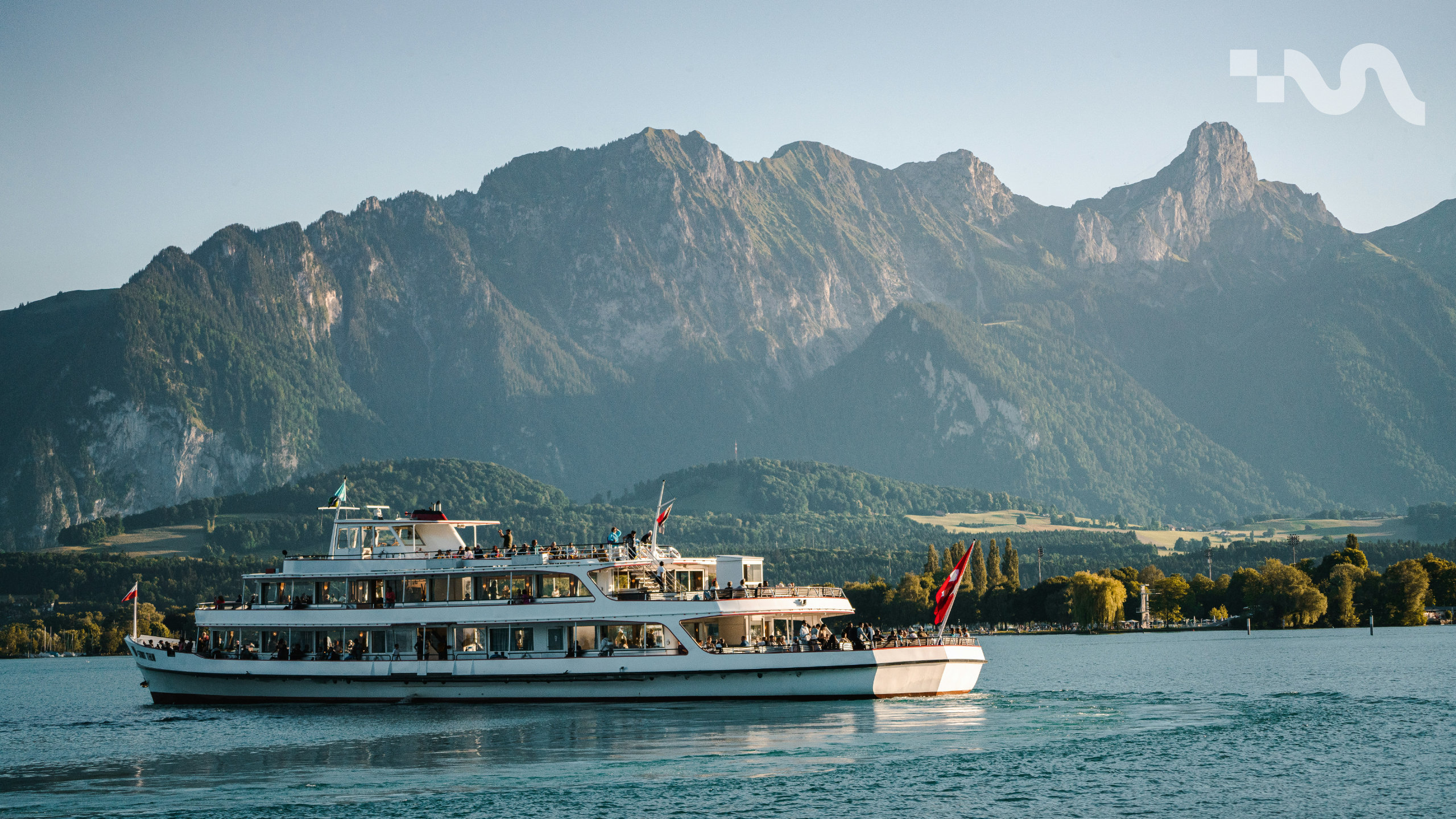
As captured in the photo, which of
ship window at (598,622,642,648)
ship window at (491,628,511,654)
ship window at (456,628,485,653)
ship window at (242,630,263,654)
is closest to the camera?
ship window at (598,622,642,648)

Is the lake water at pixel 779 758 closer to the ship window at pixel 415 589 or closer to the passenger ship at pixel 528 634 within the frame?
the passenger ship at pixel 528 634

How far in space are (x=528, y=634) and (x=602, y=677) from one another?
586 cm

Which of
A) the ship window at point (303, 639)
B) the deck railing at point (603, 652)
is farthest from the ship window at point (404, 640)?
the ship window at point (303, 639)

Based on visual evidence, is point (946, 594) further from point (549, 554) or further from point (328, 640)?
point (328, 640)

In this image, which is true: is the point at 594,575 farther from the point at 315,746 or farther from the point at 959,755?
the point at 959,755

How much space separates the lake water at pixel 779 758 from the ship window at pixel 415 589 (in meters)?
6.44

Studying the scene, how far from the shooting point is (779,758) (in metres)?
65.4

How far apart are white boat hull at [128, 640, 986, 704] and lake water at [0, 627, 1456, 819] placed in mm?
1015

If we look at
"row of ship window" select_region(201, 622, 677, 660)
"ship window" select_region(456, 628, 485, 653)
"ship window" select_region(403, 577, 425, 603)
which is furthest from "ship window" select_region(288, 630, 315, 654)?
"ship window" select_region(456, 628, 485, 653)

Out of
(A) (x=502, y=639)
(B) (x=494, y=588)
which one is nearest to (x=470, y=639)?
(A) (x=502, y=639)

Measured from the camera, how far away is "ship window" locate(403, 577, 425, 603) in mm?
91188

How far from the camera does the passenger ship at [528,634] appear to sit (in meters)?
84.1

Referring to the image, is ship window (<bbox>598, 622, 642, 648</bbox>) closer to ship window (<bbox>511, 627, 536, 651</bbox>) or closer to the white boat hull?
the white boat hull

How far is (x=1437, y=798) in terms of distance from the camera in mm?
57125
